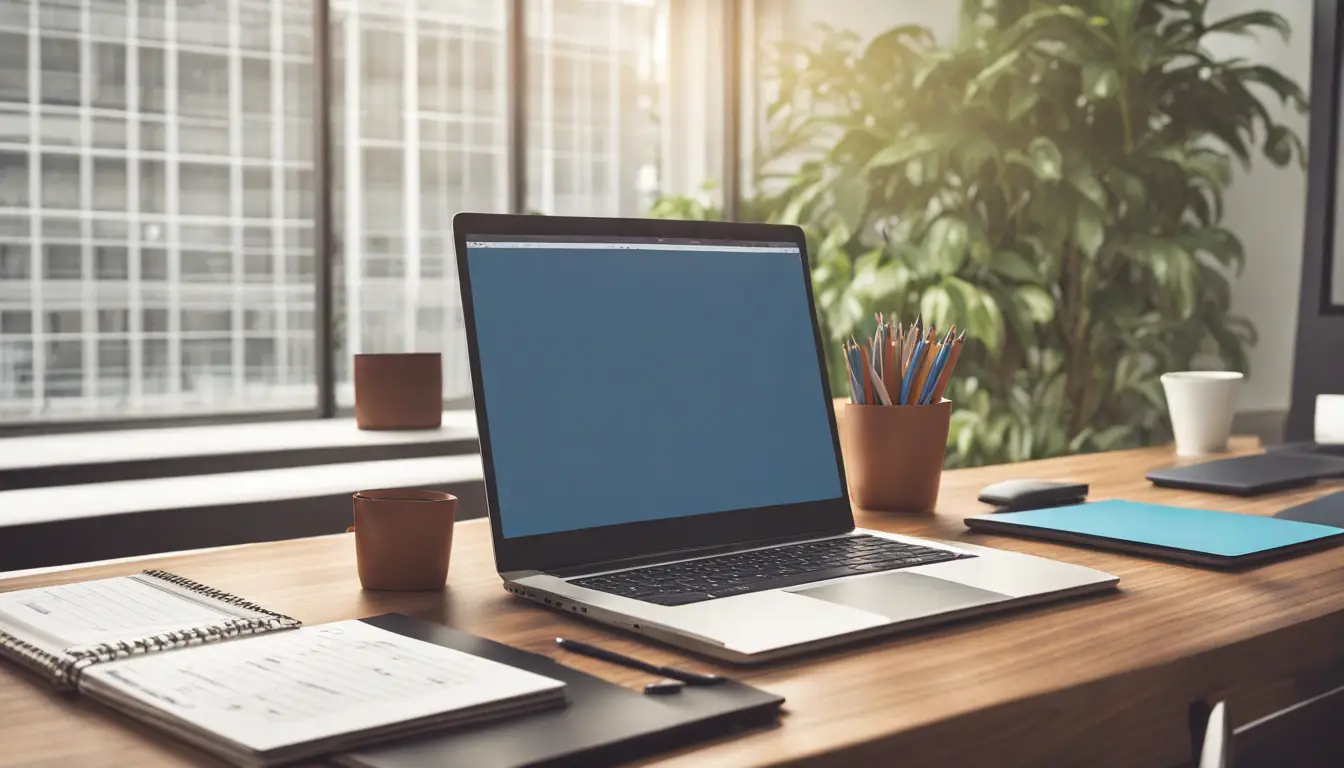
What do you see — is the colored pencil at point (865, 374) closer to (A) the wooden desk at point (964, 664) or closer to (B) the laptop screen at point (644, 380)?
(B) the laptop screen at point (644, 380)

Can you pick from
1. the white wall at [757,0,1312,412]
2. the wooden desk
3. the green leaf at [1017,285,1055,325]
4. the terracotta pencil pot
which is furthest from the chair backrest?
the white wall at [757,0,1312,412]

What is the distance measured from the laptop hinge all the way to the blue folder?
211 mm

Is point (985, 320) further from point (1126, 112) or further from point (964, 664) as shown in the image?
point (964, 664)

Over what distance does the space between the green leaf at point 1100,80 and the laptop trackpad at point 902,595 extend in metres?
2.39

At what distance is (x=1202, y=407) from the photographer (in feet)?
5.54

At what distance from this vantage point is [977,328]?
317cm

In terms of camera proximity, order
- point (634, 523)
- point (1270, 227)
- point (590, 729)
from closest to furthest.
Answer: point (590, 729) < point (634, 523) < point (1270, 227)

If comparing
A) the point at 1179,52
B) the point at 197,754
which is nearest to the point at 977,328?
the point at 1179,52

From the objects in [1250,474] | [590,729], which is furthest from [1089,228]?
[590,729]

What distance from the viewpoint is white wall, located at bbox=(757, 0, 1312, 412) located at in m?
3.41

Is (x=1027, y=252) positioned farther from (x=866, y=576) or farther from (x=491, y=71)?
(x=866, y=576)

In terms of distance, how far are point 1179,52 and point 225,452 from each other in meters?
2.46

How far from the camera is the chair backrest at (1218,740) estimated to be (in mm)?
752

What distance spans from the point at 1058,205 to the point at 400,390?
6.55 feet
